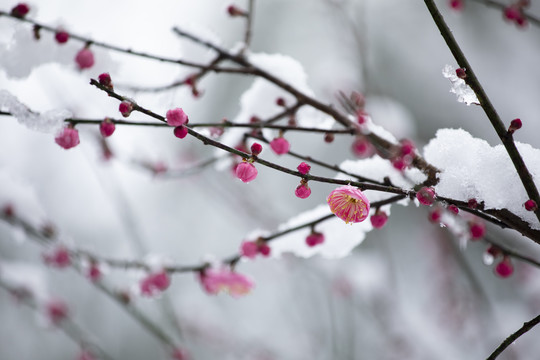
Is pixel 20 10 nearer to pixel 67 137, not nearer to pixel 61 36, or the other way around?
pixel 61 36

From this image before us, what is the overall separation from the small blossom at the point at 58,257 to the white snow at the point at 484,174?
141 centimetres

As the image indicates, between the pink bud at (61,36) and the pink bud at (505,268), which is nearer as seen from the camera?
the pink bud at (505,268)

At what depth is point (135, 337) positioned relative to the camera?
6242 mm

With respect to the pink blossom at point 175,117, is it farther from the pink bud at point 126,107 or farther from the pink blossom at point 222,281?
the pink blossom at point 222,281

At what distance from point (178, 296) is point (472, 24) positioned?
15.3 feet

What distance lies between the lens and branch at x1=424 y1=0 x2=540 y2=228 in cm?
64

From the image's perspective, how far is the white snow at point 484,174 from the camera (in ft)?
2.45

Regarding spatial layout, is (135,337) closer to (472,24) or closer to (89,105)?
(89,105)

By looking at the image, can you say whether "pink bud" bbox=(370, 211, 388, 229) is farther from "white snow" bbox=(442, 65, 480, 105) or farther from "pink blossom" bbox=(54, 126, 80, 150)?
"pink blossom" bbox=(54, 126, 80, 150)

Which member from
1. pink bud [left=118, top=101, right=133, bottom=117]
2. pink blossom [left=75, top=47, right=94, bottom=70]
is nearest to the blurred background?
pink blossom [left=75, top=47, right=94, bottom=70]

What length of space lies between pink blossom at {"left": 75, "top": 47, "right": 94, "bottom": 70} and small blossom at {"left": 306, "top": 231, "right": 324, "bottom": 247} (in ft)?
2.56

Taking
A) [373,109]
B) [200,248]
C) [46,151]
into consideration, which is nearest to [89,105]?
[373,109]

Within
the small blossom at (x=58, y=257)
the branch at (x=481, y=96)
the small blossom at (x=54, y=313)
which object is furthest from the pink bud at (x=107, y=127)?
the small blossom at (x=54, y=313)

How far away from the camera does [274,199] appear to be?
4719 millimetres
